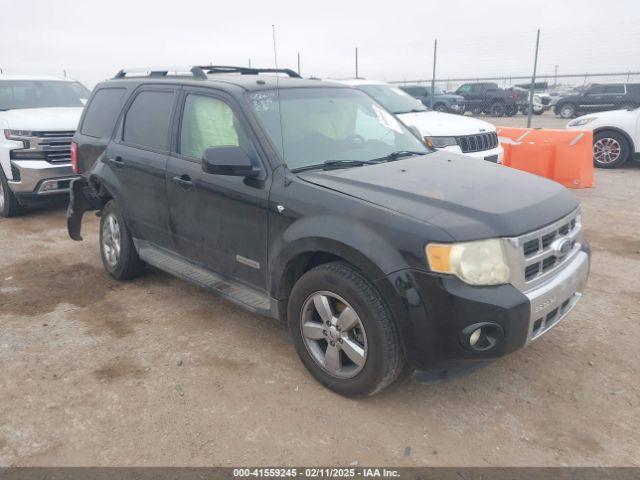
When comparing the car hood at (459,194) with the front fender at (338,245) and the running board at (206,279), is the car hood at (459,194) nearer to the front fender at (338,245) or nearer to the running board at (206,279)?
the front fender at (338,245)

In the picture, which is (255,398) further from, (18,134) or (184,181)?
(18,134)

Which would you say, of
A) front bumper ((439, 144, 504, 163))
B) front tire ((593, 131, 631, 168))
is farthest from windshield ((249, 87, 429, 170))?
front tire ((593, 131, 631, 168))

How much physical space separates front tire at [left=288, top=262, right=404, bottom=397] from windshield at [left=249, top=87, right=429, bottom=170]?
0.83m

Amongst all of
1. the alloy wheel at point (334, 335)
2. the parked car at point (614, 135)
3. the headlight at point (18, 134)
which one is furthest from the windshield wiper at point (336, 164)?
the parked car at point (614, 135)

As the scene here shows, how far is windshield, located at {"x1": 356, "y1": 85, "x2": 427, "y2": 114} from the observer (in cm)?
860

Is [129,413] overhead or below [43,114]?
below

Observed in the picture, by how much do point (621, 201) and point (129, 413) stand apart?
25.0 feet

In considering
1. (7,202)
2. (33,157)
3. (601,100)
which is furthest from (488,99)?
(7,202)

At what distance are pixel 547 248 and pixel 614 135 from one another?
357 inches

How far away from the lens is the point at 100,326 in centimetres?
417

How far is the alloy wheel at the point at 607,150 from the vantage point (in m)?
10.5

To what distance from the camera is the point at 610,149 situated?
34.8 ft

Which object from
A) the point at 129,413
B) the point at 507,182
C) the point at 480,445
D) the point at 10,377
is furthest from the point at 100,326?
the point at 507,182

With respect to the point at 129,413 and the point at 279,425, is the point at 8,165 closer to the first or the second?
the point at 129,413
